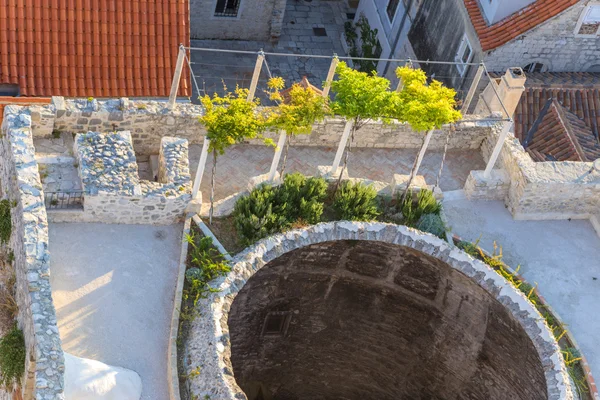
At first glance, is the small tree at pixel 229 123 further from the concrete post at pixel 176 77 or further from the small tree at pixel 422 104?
the small tree at pixel 422 104

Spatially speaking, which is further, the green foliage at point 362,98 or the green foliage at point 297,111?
the green foliage at point 362,98

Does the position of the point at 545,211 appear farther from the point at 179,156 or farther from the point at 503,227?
the point at 179,156

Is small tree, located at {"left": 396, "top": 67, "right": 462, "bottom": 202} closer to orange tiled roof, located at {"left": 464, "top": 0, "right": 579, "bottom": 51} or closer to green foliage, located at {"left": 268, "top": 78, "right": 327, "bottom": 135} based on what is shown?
green foliage, located at {"left": 268, "top": 78, "right": 327, "bottom": 135}

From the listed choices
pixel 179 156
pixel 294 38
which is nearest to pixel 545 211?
pixel 179 156

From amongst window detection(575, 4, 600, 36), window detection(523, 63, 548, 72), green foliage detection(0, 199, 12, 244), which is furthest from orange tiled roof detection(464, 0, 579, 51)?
green foliage detection(0, 199, 12, 244)

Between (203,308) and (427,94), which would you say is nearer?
(203,308)

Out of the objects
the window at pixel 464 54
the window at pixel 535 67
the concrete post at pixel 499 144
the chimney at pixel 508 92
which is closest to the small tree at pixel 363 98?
the concrete post at pixel 499 144

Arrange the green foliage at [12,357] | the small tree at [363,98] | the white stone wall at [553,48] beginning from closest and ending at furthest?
the green foliage at [12,357] → the small tree at [363,98] → the white stone wall at [553,48]
